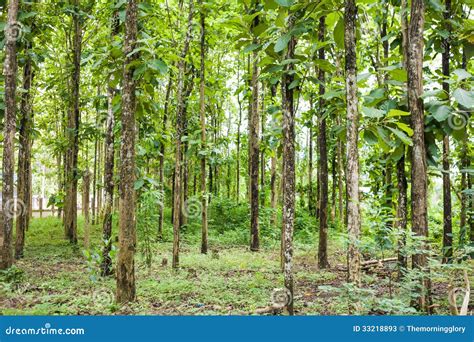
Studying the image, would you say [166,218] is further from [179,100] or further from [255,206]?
[179,100]

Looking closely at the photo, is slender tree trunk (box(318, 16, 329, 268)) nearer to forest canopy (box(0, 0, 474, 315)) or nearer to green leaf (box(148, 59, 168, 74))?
forest canopy (box(0, 0, 474, 315))

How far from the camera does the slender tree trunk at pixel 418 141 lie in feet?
16.2

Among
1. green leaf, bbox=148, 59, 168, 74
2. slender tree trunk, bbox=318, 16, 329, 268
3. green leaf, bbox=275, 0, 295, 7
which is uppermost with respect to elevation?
green leaf, bbox=275, 0, 295, 7

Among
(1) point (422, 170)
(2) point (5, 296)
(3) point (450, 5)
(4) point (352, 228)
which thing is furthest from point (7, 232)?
(3) point (450, 5)

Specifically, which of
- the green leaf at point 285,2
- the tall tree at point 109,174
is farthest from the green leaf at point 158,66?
the tall tree at point 109,174

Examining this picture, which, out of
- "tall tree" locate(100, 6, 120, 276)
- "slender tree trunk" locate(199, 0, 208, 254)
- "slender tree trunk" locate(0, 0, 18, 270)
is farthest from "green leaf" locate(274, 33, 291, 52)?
"slender tree trunk" locate(199, 0, 208, 254)

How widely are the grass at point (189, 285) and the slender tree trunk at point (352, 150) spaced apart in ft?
0.84

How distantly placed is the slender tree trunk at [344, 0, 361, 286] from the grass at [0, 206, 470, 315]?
26cm

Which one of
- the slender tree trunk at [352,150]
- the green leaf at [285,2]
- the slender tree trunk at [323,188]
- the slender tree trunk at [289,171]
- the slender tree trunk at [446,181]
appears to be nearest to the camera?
the green leaf at [285,2]

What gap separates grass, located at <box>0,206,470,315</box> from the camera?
570cm

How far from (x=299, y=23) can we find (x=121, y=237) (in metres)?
3.59

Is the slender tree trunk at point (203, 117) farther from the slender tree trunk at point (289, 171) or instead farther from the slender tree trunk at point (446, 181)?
the slender tree trunk at point (446, 181)

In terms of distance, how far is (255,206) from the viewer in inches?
488

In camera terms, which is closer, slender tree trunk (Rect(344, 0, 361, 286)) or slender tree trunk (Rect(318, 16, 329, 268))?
slender tree trunk (Rect(344, 0, 361, 286))
